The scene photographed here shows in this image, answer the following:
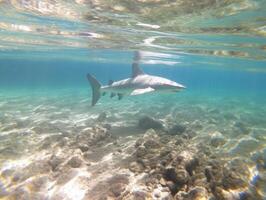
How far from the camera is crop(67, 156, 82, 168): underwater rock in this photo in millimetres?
7379

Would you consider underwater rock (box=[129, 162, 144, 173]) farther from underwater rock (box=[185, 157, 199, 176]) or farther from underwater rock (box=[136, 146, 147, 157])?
underwater rock (box=[185, 157, 199, 176])

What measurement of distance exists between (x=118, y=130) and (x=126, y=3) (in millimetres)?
6131

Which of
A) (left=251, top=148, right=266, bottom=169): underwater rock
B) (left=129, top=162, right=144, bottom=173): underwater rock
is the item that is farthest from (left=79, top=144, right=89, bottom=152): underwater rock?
(left=251, top=148, right=266, bottom=169): underwater rock

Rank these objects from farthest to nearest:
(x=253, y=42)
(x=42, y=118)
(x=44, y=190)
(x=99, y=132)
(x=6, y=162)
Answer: (x=253, y=42), (x=42, y=118), (x=99, y=132), (x=6, y=162), (x=44, y=190)

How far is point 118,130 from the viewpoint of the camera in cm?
1248

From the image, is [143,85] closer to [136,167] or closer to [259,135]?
[136,167]

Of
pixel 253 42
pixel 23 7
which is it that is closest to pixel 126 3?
pixel 23 7

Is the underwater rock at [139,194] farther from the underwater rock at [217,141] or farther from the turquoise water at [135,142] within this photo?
the underwater rock at [217,141]

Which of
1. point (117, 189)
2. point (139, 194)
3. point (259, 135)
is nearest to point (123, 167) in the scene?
point (117, 189)

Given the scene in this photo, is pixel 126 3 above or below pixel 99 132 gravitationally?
above

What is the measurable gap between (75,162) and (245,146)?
7.40 meters

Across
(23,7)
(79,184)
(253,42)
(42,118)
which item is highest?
(23,7)

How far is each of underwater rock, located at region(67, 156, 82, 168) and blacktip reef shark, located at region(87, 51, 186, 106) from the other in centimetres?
435

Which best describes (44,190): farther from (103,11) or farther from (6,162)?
(103,11)
